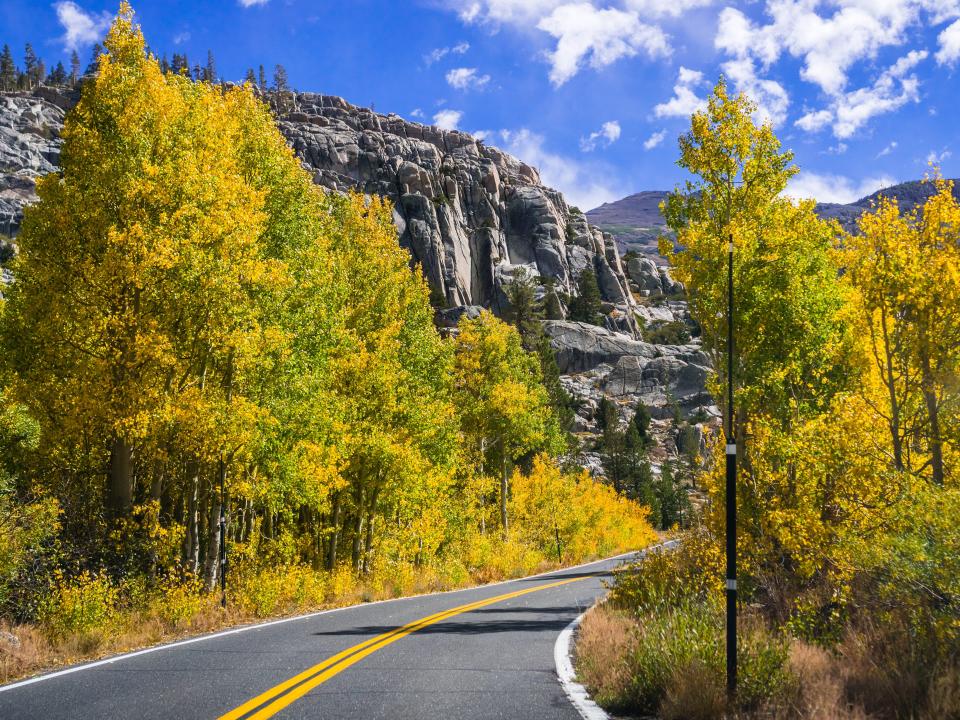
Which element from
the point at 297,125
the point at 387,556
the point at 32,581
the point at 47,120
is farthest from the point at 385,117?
the point at 32,581

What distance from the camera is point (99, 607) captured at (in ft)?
34.9

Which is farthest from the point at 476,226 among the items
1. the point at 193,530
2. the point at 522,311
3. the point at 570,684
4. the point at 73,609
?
the point at 570,684

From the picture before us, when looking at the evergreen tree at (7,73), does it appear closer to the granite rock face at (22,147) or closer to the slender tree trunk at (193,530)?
the granite rock face at (22,147)

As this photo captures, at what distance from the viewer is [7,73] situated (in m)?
163

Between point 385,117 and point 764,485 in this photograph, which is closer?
point 764,485

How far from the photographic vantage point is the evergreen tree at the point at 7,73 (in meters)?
162

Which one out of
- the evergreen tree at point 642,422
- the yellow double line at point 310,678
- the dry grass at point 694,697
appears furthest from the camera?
the evergreen tree at point 642,422

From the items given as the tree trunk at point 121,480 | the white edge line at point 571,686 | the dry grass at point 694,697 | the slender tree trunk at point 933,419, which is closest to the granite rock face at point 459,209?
the tree trunk at point 121,480

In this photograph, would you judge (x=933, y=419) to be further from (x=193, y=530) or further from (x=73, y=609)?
(x=193, y=530)

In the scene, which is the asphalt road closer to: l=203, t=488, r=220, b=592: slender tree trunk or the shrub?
the shrub

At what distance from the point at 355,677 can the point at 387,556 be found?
17123 millimetres

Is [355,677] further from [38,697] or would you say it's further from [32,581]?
[32,581]

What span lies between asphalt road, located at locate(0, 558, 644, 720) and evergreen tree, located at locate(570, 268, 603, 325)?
4463 inches

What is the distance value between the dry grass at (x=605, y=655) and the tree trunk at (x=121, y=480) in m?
8.41
